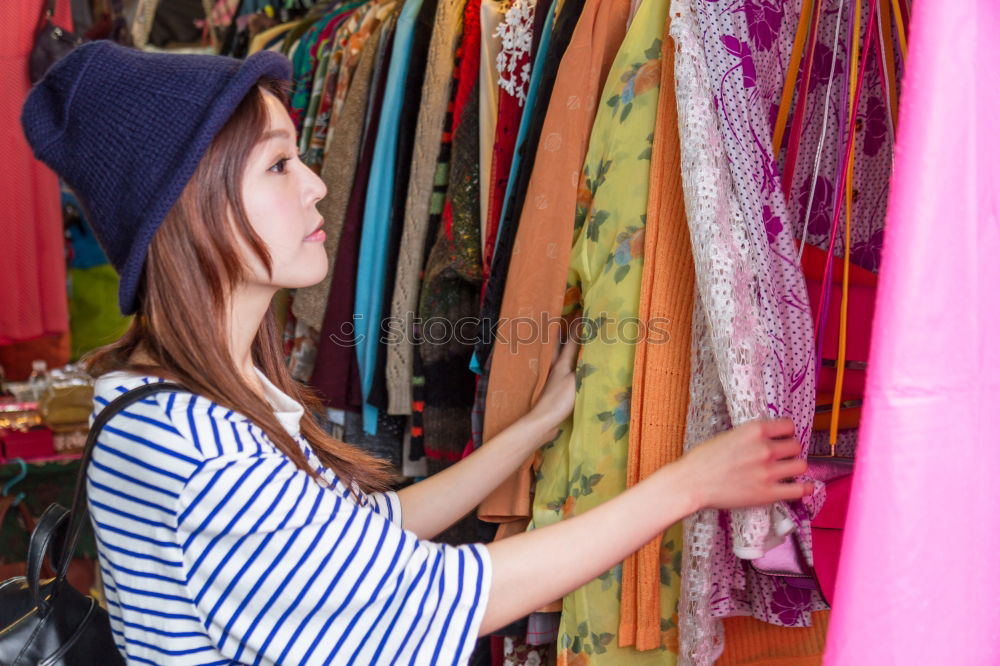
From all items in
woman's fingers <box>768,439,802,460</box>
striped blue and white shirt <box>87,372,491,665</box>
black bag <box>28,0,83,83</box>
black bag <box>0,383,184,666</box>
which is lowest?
black bag <box>0,383,184,666</box>

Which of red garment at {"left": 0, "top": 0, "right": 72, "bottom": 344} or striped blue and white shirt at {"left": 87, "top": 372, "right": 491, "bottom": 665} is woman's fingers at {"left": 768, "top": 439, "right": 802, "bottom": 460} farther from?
red garment at {"left": 0, "top": 0, "right": 72, "bottom": 344}

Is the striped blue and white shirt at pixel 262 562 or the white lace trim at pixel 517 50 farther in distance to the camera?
the white lace trim at pixel 517 50

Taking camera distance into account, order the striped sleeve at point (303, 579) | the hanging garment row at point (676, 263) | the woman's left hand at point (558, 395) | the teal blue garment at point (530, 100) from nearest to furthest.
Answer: the striped sleeve at point (303, 579) < the hanging garment row at point (676, 263) < the woman's left hand at point (558, 395) < the teal blue garment at point (530, 100)

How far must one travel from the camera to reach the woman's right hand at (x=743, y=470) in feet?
2.88

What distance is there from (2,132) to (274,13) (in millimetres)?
887

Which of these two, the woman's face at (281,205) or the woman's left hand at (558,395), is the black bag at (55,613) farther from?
the woman's left hand at (558,395)

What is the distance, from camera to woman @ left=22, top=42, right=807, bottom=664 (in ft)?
2.64

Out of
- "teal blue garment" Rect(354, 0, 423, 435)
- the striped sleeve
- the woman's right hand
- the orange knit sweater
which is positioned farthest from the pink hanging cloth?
"teal blue garment" Rect(354, 0, 423, 435)

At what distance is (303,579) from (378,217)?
1109 mm

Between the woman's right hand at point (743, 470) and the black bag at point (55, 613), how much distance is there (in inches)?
21.2

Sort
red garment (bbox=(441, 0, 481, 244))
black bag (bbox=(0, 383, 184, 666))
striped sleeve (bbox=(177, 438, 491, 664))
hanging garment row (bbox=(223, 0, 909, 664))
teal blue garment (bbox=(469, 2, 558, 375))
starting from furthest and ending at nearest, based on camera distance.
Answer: red garment (bbox=(441, 0, 481, 244)), teal blue garment (bbox=(469, 2, 558, 375)), hanging garment row (bbox=(223, 0, 909, 664)), black bag (bbox=(0, 383, 184, 666)), striped sleeve (bbox=(177, 438, 491, 664))

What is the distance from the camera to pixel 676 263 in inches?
43.8

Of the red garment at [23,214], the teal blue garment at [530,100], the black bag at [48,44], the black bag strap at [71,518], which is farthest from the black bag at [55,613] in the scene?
the black bag at [48,44]

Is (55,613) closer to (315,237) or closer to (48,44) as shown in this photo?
(315,237)
